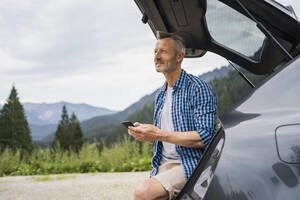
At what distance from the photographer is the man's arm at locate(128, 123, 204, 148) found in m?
1.69

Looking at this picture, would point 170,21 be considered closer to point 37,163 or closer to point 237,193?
point 237,193

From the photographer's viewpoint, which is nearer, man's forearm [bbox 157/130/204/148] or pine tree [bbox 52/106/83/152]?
man's forearm [bbox 157/130/204/148]

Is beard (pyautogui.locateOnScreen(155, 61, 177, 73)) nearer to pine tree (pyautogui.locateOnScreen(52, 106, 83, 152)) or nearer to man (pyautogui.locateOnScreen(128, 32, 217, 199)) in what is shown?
man (pyautogui.locateOnScreen(128, 32, 217, 199))

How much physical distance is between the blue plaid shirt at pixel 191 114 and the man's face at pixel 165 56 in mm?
114

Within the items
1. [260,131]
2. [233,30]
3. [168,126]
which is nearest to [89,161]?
[168,126]

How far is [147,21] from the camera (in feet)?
7.38

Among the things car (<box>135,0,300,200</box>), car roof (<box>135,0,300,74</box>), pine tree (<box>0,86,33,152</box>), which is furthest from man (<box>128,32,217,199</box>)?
pine tree (<box>0,86,33,152</box>)

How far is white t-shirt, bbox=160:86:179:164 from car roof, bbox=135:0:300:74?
0.49 m

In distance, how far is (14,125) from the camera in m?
41.2

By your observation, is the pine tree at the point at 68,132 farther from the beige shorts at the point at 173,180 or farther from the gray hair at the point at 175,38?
the beige shorts at the point at 173,180

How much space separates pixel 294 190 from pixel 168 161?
3.57ft

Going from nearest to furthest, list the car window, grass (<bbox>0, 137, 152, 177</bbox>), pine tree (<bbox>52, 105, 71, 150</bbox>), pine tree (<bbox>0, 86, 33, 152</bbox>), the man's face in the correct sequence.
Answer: the car window
the man's face
grass (<bbox>0, 137, 152, 177</bbox>)
pine tree (<bbox>0, 86, 33, 152</bbox>)
pine tree (<bbox>52, 105, 71, 150</bbox>)

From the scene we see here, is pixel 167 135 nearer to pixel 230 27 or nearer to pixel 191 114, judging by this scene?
pixel 191 114

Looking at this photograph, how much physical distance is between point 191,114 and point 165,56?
506 millimetres
